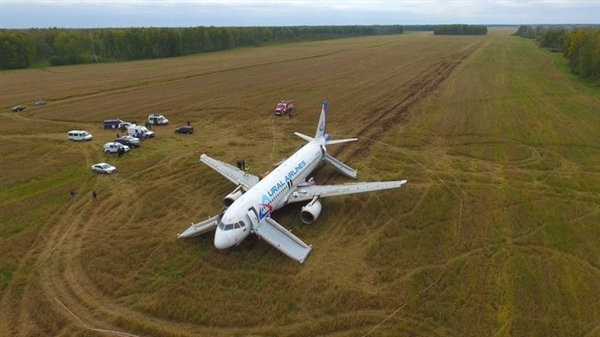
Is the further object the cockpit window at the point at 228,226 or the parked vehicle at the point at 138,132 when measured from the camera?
the parked vehicle at the point at 138,132

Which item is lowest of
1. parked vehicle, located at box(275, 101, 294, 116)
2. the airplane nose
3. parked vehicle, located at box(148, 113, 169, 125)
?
the airplane nose

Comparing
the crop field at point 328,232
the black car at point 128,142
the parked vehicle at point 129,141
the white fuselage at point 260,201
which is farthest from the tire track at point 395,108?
the black car at point 128,142

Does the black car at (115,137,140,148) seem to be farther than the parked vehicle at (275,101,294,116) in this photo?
No

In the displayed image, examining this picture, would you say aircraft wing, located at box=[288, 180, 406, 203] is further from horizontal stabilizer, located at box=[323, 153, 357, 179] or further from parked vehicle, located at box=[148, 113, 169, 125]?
parked vehicle, located at box=[148, 113, 169, 125]

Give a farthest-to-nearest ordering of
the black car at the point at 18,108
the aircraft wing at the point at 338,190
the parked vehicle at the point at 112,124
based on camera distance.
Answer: the black car at the point at 18,108
the parked vehicle at the point at 112,124
the aircraft wing at the point at 338,190

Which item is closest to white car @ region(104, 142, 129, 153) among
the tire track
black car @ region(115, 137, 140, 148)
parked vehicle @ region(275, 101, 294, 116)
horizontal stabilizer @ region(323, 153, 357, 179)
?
black car @ region(115, 137, 140, 148)

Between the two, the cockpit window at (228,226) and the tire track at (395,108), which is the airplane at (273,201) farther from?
the tire track at (395,108)

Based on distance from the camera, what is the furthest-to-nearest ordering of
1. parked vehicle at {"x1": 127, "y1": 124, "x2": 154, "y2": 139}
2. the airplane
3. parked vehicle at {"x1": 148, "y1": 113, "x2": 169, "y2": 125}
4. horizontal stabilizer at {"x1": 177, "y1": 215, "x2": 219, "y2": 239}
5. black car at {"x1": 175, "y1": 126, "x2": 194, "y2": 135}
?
1. parked vehicle at {"x1": 148, "y1": 113, "x2": 169, "y2": 125}
2. black car at {"x1": 175, "y1": 126, "x2": 194, "y2": 135}
3. parked vehicle at {"x1": 127, "y1": 124, "x2": 154, "y2": 139}
4. horizontal stabilizer at {"x1": 177, "y1": 215, "x2": 219, "y2": 239}
5. the airplane
